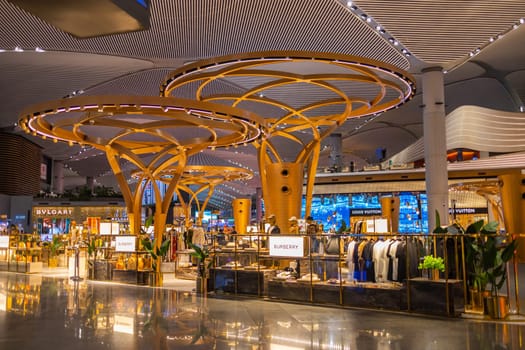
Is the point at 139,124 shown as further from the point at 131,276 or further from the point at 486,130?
the point at 486,130

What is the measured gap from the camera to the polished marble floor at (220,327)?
239 inches

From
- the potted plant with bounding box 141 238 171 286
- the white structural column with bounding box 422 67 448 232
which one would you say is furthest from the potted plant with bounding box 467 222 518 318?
the white structural column with bounding box 422 67 448 232

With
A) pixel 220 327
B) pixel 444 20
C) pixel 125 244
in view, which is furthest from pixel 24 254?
pixel 444 20

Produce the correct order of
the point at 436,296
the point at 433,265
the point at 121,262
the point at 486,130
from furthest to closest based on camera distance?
the point at 486,130
the point at 121,262
the point at 433,265
the point at 436,296

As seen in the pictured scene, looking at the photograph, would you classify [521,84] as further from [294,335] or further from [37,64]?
[294,335]

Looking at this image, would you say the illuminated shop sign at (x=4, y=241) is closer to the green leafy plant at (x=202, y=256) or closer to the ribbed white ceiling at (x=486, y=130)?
the green leafy plant at (x=202, y=256)

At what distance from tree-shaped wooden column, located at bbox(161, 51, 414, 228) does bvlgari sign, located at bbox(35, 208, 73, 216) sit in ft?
56.1

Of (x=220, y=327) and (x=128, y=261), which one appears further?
(x=128, y=261)

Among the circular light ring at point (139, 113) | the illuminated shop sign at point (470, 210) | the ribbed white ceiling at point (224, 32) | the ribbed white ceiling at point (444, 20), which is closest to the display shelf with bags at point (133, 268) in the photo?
the circular light ring at point (139, 113)

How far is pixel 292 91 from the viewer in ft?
83.7

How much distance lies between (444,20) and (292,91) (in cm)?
1061

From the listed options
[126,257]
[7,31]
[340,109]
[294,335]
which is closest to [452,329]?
[294,335]

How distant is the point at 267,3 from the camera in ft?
50.4

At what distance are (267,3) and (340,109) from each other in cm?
1451
